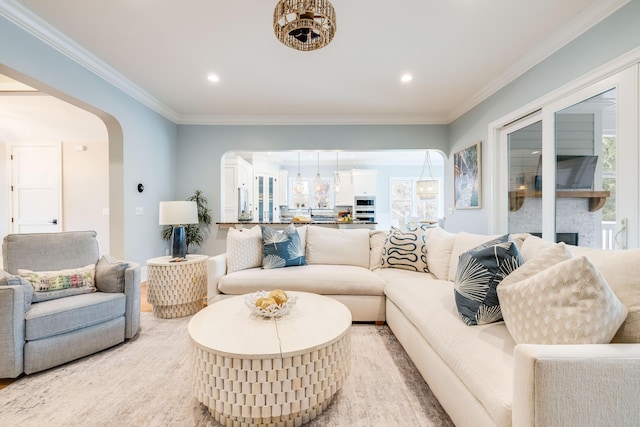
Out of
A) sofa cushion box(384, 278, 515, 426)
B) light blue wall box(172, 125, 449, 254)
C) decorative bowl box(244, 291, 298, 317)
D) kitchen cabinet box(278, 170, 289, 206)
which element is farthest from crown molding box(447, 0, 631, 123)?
kitchen cabinet box(278, 170, 289, 206)

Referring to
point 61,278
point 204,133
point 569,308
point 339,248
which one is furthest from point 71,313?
point 204,133

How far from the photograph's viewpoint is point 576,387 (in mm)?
896

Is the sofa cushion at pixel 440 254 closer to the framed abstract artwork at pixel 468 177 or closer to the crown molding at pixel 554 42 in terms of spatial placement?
the framed abstract artwork at pixel 468 177

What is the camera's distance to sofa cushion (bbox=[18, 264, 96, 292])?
2.08 meters

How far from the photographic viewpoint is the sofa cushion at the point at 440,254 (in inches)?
103

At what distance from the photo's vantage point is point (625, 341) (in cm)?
106

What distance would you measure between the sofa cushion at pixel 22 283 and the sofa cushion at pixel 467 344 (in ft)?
8.37

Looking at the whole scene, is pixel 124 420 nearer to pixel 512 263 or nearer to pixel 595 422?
pixel 595 422

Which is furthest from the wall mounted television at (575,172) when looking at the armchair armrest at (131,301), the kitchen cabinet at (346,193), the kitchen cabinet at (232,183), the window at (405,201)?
the window at (405,201)

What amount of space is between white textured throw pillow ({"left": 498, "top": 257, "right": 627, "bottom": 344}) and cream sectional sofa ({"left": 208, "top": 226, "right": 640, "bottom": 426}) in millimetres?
74

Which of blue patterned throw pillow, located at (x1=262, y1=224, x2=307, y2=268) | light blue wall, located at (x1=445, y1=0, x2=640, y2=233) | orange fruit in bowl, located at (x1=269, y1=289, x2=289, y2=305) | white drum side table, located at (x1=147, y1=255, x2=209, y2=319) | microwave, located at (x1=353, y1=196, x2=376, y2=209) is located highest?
light blue wall, located at (x1=445, y1=0, x2=640, y2=233)

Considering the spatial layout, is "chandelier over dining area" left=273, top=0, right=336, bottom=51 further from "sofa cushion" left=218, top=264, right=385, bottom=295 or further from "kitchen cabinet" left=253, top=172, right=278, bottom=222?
"kitchen cabinet" left=253, top=172, right=278, bottom=222

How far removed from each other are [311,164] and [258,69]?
5.69 metres

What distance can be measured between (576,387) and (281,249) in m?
2.42
